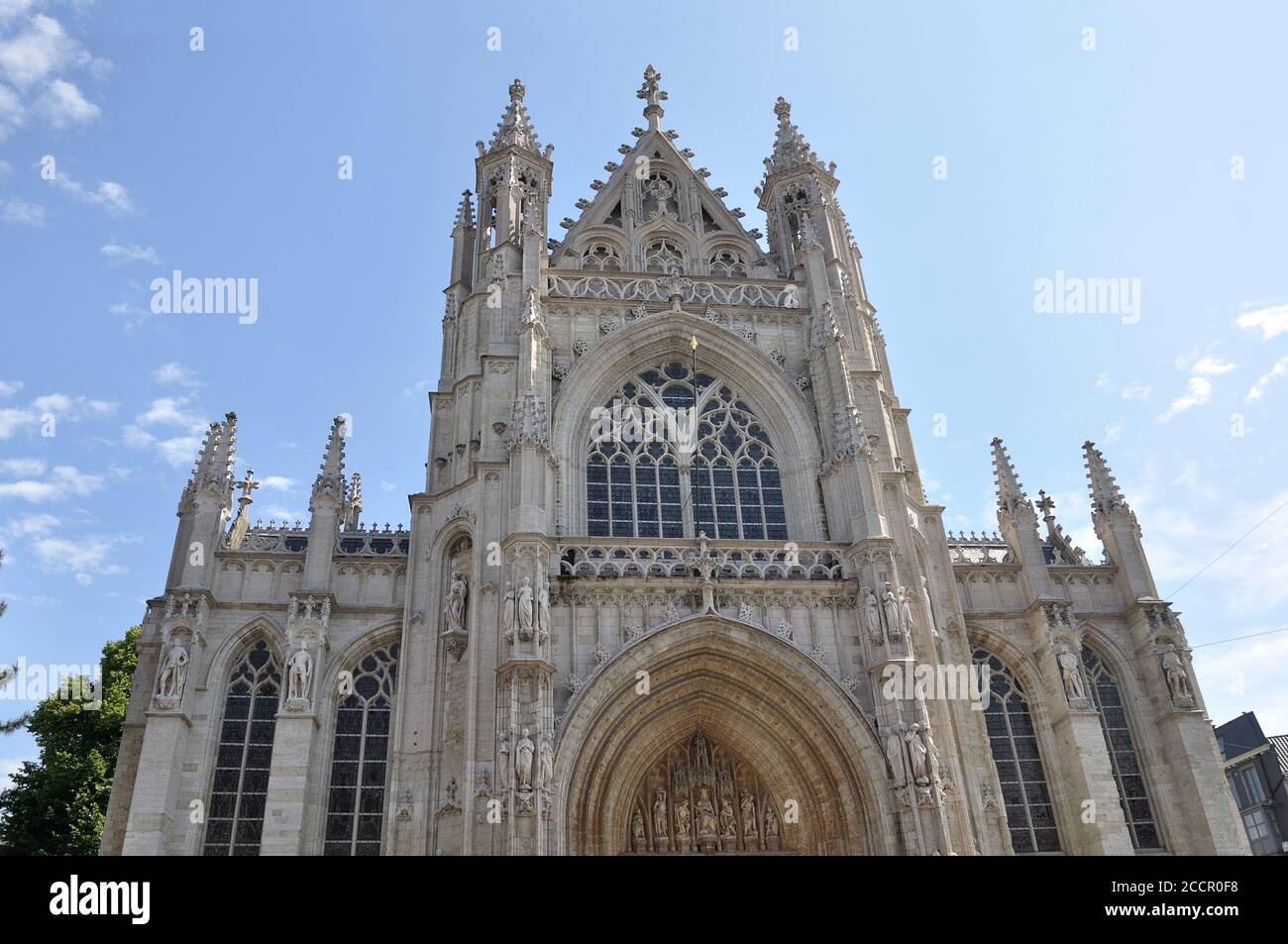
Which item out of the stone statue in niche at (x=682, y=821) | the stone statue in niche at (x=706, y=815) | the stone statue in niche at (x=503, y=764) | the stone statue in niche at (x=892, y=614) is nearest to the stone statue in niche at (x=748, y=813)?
the stone statue in niche at (x=706, y=815)

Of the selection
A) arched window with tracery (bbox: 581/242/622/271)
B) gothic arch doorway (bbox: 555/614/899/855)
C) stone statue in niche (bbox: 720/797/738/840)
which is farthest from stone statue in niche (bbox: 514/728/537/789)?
arched window with tracery (bbox: 581/242/622/271)

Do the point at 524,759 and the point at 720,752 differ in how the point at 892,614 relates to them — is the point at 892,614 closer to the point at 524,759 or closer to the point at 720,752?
the point at 720,752

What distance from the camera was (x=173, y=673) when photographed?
20438 millimetres

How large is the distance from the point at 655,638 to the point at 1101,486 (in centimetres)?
1379

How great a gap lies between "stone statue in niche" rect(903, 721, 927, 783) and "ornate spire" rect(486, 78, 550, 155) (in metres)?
20.4

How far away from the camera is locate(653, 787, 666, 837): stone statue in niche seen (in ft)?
67.3

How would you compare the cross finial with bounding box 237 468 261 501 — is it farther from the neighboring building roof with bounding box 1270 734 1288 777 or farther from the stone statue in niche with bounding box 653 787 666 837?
the neighboring building roof with bounding box 1270 734 1288 777

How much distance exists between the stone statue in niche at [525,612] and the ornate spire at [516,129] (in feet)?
52.1

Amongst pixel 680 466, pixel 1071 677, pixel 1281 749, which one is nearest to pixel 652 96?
pixel 680 466

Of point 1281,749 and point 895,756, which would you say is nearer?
point 895,756

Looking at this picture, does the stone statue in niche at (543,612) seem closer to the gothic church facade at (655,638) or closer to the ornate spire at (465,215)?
the gothic church facade at (655,638)
